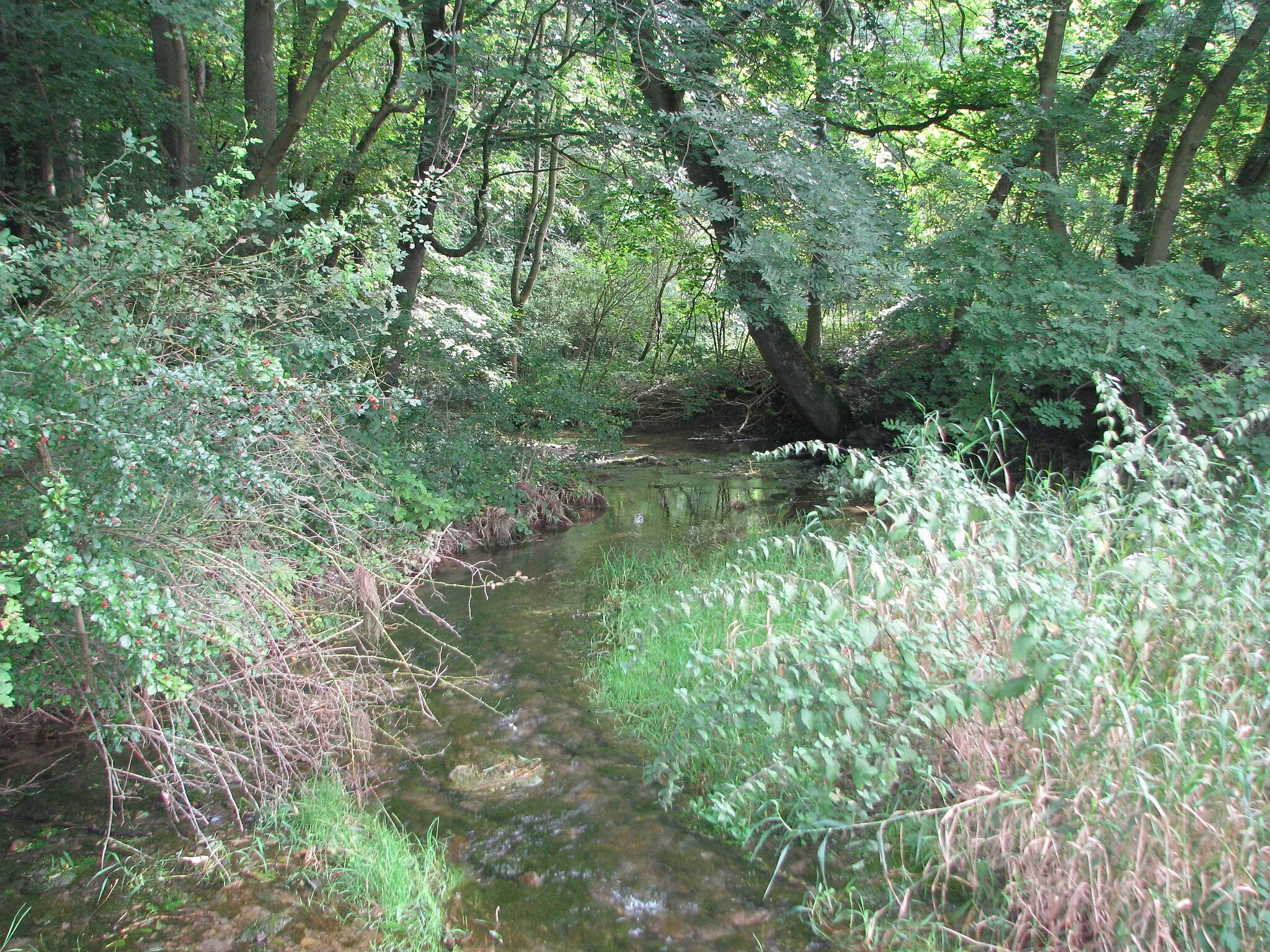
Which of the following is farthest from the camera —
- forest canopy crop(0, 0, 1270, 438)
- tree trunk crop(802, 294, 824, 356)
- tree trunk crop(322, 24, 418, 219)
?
tree trunk crop(802, 294, 824, 356)

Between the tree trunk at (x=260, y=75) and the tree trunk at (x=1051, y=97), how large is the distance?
7675 mm

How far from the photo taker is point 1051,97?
8797 millimetres

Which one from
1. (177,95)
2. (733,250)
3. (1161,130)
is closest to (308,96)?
(177,95)

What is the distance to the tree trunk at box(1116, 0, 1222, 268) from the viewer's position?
8133 mm

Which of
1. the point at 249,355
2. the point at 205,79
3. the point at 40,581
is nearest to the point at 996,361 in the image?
the point at 249,355

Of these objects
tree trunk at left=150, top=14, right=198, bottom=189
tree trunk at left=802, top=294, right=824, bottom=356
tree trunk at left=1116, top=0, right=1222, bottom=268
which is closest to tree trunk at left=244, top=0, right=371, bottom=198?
tree trunk at left=150, top=14, right=198, bottom=189

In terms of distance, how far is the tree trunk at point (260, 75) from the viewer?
23.5 ft

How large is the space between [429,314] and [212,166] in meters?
5.18

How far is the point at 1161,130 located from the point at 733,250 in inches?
212

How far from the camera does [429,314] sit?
12781mm

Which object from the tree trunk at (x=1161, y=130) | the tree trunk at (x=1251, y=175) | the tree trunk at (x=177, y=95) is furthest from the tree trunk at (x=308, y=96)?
the tree trunk at (x=1251, y=175)

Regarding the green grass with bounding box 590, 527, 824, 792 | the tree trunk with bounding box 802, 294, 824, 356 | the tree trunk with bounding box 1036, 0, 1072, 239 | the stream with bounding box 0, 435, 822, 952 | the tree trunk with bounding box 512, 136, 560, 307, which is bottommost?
the stream with bounding box 0, 435, 822, 952

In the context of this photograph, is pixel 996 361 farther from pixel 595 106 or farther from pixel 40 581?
pixel 40 581

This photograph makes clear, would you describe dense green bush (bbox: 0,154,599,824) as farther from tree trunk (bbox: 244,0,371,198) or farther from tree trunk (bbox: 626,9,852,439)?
tree trunk (bbox: 626,9,852,439)
